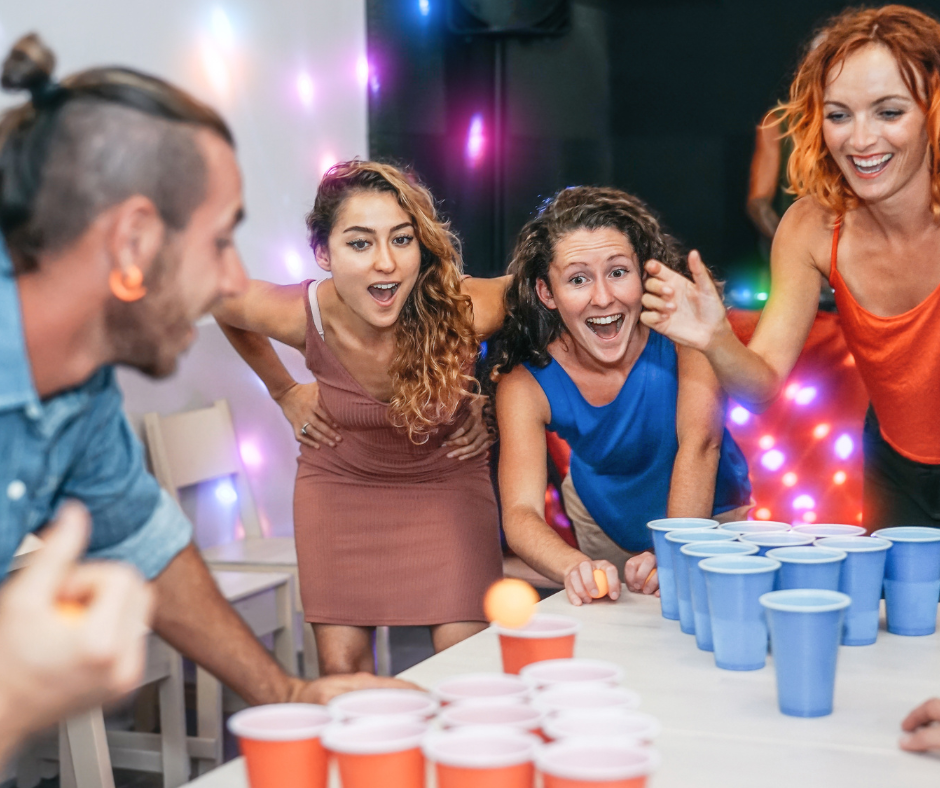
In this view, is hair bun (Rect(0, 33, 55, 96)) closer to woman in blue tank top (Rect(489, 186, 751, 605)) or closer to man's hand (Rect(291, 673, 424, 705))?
man's hand (Rect(291, 673, 424, 705))

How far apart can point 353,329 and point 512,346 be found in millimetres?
424

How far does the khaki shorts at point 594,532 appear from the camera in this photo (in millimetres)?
2422

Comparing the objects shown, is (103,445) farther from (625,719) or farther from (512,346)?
(512,346)

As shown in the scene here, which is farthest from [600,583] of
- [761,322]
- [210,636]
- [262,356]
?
[262,356]

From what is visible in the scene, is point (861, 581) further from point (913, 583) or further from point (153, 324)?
point (153, 324)

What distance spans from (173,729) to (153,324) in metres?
2.04

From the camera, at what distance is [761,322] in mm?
2197

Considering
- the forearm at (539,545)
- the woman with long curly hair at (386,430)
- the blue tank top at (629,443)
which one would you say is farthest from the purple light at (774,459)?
the forearm at (539,545)

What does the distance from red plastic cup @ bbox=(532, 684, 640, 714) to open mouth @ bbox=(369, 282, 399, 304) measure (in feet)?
4.87

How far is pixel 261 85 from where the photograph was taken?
3.86m

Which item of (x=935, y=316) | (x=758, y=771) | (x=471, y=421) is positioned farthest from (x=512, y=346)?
(x=758, y=771)

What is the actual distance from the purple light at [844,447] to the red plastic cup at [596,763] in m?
2.62

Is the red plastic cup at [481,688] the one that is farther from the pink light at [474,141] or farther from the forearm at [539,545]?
the pink light at [474,141]

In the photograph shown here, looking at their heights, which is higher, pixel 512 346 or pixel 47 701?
pixel 512 346
